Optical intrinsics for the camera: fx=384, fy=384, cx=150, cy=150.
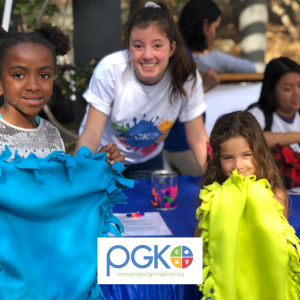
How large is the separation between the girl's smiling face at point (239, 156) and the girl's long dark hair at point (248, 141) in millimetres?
13

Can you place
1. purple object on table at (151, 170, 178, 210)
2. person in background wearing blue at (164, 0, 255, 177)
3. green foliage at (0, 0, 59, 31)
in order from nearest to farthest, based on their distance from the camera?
purple object on table at (151, 170, 178, 210) → person in background wearing blue at (164, 0, 255, 177) → green foliage at (0, 0, 59, 31)

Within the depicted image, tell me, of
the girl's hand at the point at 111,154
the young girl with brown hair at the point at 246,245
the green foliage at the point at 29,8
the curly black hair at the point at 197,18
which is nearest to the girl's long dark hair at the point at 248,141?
the young girl with brown hair at the point at 246,245

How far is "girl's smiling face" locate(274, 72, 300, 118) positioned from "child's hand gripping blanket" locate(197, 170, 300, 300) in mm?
1079

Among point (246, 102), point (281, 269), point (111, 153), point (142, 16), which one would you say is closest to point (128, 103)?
point (142, 16)

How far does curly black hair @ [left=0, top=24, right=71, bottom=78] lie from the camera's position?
44.6 inches

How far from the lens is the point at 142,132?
1.69 m

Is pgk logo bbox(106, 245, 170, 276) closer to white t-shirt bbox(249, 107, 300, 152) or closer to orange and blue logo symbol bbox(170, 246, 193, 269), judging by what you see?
orange and blue logo symbol bbox(170, 246, 193, 269)

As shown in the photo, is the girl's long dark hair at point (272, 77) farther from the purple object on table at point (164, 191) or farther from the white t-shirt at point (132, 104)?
the purple object on table at point (164, 191)

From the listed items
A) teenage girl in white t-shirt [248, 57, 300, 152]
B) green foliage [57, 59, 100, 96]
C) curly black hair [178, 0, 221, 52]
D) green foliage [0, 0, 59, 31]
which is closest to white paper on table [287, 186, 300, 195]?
teenage girl in white t-shirt [248, 57, 300, 152]

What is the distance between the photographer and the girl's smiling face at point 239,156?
3.85ft

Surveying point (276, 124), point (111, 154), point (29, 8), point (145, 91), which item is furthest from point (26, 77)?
point (29, 8)

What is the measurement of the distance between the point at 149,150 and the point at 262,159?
0.72m

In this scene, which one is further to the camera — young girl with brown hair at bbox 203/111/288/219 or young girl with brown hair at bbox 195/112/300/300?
young girl with brown hair at bbox 203/111/288/219

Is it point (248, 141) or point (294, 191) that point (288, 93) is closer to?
point (294, 191)
